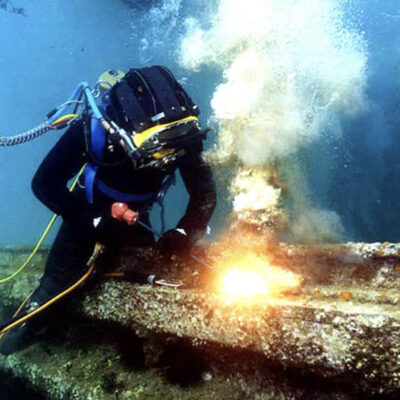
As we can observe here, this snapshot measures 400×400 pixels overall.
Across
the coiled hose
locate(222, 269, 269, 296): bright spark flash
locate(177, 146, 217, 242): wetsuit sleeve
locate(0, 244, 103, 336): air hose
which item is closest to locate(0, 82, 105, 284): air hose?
the coiled hose

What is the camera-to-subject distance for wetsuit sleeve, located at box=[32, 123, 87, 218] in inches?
102

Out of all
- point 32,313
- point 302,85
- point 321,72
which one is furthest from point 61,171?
point 321,72

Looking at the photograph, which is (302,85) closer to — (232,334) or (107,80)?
(107,80)

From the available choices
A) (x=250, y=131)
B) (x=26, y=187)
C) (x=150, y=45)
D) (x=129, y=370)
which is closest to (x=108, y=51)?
(x=150, y=45)

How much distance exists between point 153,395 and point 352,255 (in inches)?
76.7

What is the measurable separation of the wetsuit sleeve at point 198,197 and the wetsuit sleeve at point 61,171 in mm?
926

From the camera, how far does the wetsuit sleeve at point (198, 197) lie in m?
3.01

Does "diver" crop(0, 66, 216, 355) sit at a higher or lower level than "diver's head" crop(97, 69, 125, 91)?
lower

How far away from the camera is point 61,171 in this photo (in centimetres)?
265

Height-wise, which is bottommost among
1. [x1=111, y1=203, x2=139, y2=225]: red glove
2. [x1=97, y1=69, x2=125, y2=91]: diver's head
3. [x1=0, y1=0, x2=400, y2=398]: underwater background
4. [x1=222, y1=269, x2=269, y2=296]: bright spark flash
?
[x1=222, y1=269, x2=269, y2=296]: bright spark flash

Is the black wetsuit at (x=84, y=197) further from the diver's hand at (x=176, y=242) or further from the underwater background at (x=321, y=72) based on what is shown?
the underwater background at (x=321, y=72)

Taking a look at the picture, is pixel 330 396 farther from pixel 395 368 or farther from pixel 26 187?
pixel 26 187

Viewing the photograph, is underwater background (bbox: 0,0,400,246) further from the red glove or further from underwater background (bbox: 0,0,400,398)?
the red glove

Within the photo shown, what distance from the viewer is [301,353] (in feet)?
6.04
